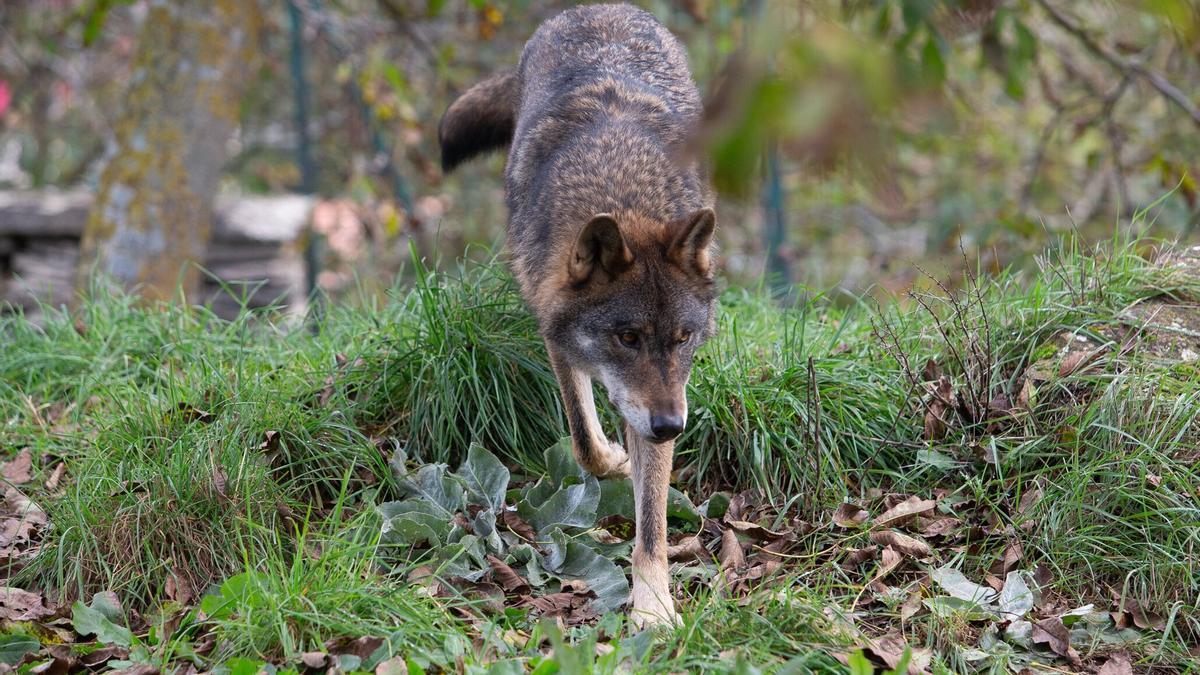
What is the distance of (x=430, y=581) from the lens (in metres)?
3.51

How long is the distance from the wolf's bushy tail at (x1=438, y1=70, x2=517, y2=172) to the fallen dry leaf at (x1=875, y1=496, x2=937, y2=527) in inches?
119

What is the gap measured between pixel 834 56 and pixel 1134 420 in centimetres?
306

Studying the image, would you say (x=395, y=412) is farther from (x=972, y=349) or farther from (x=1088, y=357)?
(x=1088, y=357)

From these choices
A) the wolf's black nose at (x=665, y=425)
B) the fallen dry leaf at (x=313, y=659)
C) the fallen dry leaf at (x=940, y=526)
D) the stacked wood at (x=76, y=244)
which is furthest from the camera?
the stacked wood at (x=76, y=244)

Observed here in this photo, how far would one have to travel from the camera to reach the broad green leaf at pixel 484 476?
13.6 feet

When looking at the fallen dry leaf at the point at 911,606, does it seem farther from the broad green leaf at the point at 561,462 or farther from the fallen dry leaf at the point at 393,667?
the fallen dry leaf at the point at 393,667

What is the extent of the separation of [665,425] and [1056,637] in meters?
1.39

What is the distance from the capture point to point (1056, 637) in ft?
11.6

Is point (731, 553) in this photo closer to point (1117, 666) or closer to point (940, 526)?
point (940, 526)

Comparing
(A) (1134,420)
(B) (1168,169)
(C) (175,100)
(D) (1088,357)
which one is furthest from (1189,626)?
(C) (175,100)

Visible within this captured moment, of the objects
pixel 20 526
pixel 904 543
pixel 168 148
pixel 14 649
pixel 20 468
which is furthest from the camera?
pixel 168 148

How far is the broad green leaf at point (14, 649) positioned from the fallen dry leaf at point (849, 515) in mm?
2612

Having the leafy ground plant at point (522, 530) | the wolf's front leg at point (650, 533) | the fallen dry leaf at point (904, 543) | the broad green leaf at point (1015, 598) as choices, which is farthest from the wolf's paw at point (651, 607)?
the broad green leaf at point (1015, 598)

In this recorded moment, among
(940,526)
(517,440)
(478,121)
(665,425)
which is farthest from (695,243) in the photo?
(478,121)
